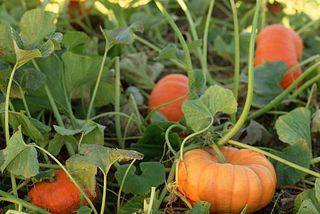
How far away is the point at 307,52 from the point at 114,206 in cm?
130

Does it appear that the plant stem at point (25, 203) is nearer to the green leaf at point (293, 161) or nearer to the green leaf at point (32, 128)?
the green leaf at point (32, 128)

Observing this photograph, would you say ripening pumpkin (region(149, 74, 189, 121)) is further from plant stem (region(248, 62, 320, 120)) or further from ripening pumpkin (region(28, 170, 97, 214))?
ripening pumpkin (region(28, 170, 97, 214))

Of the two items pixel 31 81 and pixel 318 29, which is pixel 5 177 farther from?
pixel 318 29

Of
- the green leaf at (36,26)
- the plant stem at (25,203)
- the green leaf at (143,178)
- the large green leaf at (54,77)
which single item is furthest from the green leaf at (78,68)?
the plant stem at (25,203)

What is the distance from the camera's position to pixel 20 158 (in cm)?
139

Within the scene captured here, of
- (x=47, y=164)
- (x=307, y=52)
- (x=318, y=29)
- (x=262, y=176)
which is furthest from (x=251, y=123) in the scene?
(x=318, y=29)

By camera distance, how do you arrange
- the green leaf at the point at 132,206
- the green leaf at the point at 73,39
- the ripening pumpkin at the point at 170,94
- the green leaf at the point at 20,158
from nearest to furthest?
the green leaf at the point at 20,158
the green leaf at the point at 132,206
the green leaf at the point at 73,39
the ripening pumpkin at the point at 170,94

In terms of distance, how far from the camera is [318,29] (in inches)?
112

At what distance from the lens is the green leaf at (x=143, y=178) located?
1.53m

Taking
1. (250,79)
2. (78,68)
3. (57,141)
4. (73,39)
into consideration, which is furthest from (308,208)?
(73,39)

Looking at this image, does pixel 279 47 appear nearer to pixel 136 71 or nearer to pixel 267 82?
pixel 267 82

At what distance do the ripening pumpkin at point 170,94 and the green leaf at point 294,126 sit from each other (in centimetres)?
38

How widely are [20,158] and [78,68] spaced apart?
1.39ft

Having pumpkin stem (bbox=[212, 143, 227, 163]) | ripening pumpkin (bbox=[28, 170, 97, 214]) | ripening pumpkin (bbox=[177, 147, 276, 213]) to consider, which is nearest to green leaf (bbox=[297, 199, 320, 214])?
ripening pumpkin (bbox=[177, 147, 276, 213])
